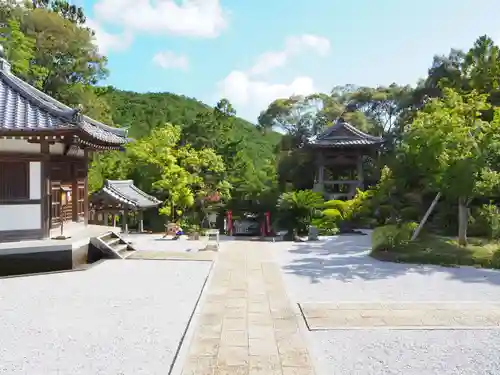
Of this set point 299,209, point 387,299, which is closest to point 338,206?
point 299,209

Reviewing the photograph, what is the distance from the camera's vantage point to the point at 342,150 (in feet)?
87.2

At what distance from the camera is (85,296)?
788 cm

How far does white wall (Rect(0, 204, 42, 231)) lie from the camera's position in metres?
10.6

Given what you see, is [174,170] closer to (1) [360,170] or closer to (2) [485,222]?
(1) [360,170]

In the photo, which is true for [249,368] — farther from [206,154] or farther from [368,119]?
[368,119]

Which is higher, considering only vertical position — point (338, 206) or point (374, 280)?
point (338, 206)

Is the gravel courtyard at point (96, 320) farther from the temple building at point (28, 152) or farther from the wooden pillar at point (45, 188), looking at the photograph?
the temple building at point (28, 152)

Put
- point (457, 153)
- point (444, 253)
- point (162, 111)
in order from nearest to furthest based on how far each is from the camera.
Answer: point (444, 253), point (457, 153), point (162, 111)

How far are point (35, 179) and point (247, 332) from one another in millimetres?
7815

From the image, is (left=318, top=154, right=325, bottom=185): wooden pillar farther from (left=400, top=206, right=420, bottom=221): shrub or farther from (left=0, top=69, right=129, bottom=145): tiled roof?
(left=0, top=69, right=129, bottom=145): tiled roof

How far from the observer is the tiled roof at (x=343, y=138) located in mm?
25683

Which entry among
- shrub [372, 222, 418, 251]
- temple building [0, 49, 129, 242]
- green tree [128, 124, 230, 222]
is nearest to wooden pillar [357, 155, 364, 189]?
green tree [128, 124, 230, 222]

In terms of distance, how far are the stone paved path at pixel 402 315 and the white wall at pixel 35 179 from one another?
7629 mm

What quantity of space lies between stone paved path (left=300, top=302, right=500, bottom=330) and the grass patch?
14.2 ft
